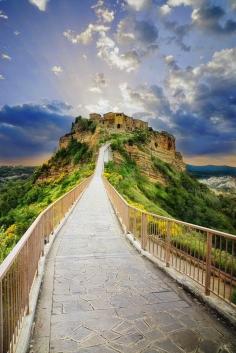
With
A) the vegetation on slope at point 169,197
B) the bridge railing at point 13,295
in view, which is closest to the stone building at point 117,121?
the vegetation on slope at point 169,197

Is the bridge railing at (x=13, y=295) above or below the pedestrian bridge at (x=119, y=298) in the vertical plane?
above

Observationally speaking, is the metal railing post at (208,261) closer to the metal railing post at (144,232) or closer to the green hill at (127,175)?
the metal railing post at (144,232)

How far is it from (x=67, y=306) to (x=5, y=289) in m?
2.31

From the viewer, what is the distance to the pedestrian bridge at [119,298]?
398 centimetres

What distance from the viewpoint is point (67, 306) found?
5289 mm

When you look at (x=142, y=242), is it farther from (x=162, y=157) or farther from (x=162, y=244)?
(x=162, y=157)

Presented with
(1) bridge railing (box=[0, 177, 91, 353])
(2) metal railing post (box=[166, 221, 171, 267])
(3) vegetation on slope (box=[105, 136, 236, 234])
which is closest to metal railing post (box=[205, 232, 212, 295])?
(2) metal railing post (box=[166, 221, 171, 267])

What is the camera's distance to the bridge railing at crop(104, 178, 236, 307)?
5.11 metres

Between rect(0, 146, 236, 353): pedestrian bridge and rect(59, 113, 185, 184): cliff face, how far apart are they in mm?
51711

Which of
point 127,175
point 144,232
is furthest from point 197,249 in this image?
point 127,175

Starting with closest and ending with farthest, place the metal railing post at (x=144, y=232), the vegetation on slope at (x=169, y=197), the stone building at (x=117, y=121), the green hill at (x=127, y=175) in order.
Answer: the metal railing post at (x=144, y=232) → the vegetation on slope at (x=169, y=197) → the green hill at (x=127, y=175) → the stone building at (x=117, y=121)

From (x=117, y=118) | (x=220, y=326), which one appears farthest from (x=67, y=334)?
(x=117, y=118)

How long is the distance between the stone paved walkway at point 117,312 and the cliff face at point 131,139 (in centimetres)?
5187

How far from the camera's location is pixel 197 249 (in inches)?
249
